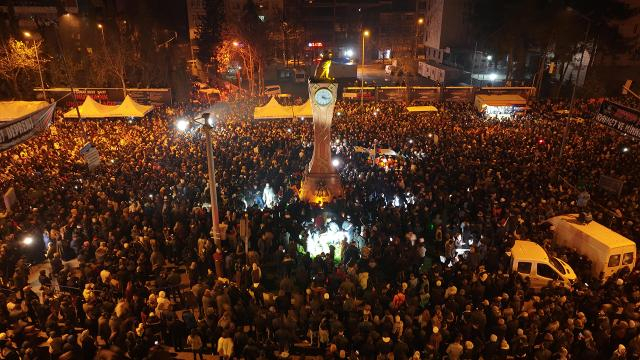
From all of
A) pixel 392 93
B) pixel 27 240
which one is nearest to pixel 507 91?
pixel 392 93

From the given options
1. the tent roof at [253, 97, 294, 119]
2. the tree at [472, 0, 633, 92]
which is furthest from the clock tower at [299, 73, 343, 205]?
the tree at [472, 0, 633, 92]

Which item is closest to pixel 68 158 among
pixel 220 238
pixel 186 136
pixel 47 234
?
pixel 186 136

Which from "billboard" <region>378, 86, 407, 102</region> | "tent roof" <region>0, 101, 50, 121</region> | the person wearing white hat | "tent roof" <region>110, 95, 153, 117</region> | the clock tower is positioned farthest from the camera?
"billboard" <region>378, 86, 407, 102</region>

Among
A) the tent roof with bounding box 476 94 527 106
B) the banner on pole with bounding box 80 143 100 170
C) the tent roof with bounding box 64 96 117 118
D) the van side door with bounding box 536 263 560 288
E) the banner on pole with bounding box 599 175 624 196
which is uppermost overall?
the tent roof with bounding box 476 94 527 106

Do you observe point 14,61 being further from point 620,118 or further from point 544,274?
point 620,118

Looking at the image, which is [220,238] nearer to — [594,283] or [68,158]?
[594,283]

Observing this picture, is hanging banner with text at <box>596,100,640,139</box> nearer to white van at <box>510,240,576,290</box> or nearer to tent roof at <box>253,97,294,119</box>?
white van at <box>510,240,576,290</box>
